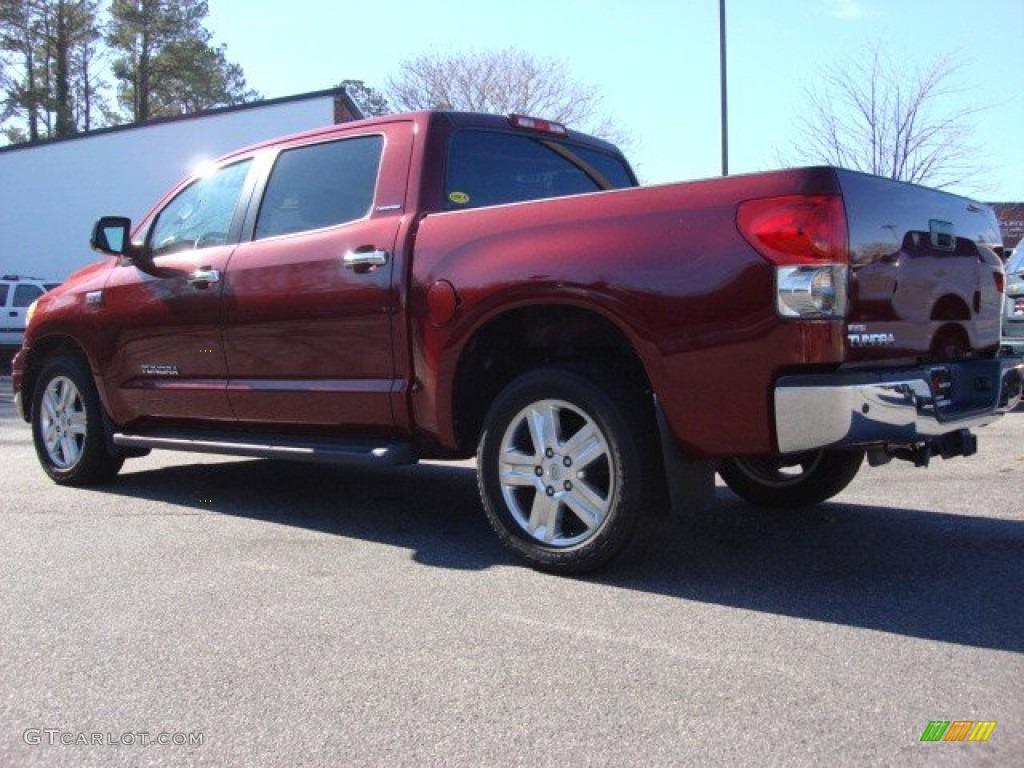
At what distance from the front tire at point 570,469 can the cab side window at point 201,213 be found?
7.33ft

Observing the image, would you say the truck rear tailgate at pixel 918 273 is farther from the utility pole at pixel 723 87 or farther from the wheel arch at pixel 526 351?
the utility pole at pixel 723 87

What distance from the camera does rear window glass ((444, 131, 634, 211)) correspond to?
15.5 feet

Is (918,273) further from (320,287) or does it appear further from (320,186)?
(320,186)

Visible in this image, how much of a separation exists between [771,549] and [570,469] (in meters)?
1.13

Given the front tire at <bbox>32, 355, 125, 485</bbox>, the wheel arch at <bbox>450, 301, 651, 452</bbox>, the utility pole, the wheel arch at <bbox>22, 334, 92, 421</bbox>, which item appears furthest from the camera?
the utility pole

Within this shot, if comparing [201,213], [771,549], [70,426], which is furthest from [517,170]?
[70,426]

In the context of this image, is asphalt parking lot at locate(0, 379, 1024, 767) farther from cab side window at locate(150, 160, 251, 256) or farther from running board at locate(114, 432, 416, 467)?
cab side window at locate(150, 160, 251, 256)

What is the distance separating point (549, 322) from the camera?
13.8 feet

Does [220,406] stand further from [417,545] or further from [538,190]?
[538,190]

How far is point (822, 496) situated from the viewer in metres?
5.12

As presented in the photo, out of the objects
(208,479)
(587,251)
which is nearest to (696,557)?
(587,251)

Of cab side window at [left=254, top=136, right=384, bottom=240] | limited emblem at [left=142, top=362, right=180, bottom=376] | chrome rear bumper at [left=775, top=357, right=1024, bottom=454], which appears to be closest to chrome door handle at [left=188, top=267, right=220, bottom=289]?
cab side window at [left=254, top=136, right=384, bottom=240]

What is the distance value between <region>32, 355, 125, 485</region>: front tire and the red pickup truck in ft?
0.79

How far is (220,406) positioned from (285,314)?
0.78 meters
